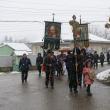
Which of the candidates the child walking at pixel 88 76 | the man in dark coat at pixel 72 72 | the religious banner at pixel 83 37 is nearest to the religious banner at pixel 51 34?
the religious banner at pixel 83 37

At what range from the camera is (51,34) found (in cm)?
3700

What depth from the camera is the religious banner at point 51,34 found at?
3631 centimetres

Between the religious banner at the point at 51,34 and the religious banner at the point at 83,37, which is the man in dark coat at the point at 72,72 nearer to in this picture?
the religious banner at the point at 83,37

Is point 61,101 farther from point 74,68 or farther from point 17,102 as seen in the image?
point 74,68

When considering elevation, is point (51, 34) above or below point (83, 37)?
above

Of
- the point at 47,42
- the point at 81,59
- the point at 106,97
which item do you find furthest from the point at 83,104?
the point at 47,42

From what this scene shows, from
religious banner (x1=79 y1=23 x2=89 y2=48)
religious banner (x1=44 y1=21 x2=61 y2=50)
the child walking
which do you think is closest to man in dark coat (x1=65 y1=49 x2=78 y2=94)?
the child walking

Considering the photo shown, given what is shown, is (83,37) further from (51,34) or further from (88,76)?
(88,76)

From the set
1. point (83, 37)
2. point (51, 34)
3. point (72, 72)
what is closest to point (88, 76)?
point (72, 72)

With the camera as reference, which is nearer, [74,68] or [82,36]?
[74,68]

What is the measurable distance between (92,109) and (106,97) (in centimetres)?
313

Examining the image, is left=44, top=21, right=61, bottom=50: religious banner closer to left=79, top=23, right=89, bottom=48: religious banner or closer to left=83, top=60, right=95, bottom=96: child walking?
left=79, top=23, right=89, bottom=48: religious banner

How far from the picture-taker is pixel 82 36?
1300 inches

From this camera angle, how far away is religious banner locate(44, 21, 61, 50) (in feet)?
119
